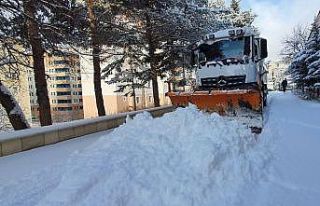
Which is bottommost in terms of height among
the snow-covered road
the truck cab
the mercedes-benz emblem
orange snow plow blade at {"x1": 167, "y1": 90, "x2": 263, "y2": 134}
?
the snow-covered road

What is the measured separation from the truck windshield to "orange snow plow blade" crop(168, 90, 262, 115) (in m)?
2.07

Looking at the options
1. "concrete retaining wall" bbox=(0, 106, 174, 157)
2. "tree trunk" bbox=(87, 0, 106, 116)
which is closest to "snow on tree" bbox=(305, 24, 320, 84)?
"tree trunk" bbox=(87, 0, 106, 116)

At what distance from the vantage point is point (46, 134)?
10234 millimetres

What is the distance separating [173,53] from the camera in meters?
23.7

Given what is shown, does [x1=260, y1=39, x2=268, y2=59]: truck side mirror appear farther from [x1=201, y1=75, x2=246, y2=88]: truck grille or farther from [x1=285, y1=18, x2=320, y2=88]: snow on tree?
[x1=285, y1=18, x2=320, y2=88]: snow on tree

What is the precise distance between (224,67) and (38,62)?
6396mm

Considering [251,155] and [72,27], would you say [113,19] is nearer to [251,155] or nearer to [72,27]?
[72,27]

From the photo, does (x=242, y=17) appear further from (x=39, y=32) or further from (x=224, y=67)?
(x=39, y=32)

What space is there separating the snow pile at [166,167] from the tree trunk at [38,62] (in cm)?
543

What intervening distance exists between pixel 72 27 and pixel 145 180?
10.5 meters

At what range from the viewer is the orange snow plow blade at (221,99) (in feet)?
40.8

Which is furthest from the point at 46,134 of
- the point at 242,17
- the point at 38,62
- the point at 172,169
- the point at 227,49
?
the point at 242,17

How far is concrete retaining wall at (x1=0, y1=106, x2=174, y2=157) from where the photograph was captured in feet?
29.2

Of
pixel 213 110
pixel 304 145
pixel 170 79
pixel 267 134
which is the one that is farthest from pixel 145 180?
pixel 170 79
